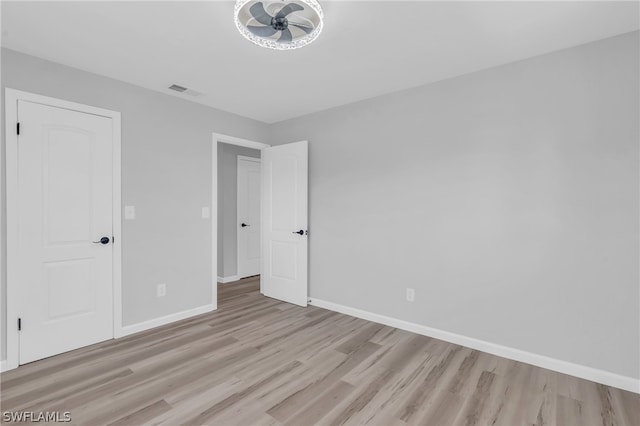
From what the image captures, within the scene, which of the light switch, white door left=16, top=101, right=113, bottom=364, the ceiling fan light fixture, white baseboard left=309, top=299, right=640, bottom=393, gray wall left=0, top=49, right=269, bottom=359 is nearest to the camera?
the ceiling fan light fixture

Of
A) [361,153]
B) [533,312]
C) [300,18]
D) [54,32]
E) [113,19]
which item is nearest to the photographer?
[300,18]

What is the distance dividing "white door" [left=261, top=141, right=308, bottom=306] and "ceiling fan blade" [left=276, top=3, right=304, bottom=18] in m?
2.10

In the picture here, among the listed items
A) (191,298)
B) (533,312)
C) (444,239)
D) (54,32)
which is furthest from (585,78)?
(191,298)

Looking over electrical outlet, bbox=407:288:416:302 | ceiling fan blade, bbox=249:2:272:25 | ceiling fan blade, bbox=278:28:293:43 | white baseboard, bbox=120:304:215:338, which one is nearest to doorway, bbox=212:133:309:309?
white baseboard, bbox=120:304:215:338

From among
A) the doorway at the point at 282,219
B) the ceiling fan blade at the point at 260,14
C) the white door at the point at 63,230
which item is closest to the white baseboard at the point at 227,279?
the doorway at the point at 282,219

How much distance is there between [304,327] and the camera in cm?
328

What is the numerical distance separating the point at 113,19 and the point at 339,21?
58.6 inches

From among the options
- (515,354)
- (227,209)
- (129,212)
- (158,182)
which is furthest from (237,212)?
(515,354)

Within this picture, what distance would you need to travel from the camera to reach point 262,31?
6.31ft

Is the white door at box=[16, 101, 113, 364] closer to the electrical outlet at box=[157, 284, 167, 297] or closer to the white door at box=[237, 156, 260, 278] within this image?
the electrical outlet at box=[157, 284, 167, 297]

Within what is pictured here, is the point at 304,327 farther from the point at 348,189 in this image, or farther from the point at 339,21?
the point at 339,21

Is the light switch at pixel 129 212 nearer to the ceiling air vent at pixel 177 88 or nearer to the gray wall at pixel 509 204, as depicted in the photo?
the ceiling air vent at pixel 177 88

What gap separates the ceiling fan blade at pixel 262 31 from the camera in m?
1.89

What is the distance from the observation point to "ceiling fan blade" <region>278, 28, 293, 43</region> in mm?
1946
